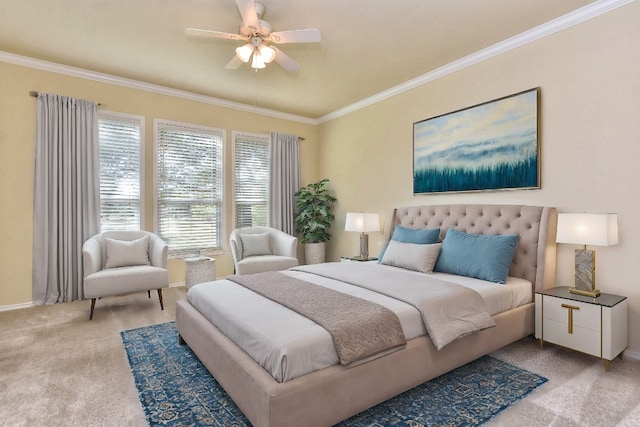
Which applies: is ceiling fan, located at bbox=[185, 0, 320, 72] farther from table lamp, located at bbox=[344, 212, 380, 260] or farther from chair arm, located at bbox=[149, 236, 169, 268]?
chair arm, located at bbox=[149, 236, 169, 268]

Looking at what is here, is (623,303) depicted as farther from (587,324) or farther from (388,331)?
(388,331)

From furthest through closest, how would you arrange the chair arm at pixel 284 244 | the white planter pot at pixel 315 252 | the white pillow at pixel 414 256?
the white planter pot at pixel 315 252, the chair arm at pixel 284 244, the white pillow at pixel 414 256

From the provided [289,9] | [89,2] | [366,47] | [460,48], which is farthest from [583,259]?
[89,2]

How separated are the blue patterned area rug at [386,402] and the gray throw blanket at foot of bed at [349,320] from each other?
0.38 m

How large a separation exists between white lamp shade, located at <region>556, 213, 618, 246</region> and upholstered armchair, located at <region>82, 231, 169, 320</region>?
161 inches

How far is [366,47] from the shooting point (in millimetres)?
3547

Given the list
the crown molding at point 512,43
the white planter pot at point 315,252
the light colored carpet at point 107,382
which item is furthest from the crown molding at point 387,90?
the light colored carpet at point 107,382

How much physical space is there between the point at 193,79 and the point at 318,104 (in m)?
1.93

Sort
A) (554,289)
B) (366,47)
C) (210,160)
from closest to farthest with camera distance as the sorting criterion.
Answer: (554,289)
(366,47)
(210,160)

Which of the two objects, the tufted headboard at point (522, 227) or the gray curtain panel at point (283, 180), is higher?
the gray curtain panel at point (283, 180)

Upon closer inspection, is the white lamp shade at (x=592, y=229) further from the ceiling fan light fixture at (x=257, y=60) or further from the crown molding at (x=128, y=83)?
the crown molding at (x=128, y=83)

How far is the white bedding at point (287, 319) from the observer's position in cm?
166

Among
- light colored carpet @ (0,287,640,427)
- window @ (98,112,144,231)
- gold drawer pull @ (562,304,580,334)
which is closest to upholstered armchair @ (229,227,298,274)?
window @ (98,112,144,231)

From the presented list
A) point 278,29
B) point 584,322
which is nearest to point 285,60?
point 278,29
